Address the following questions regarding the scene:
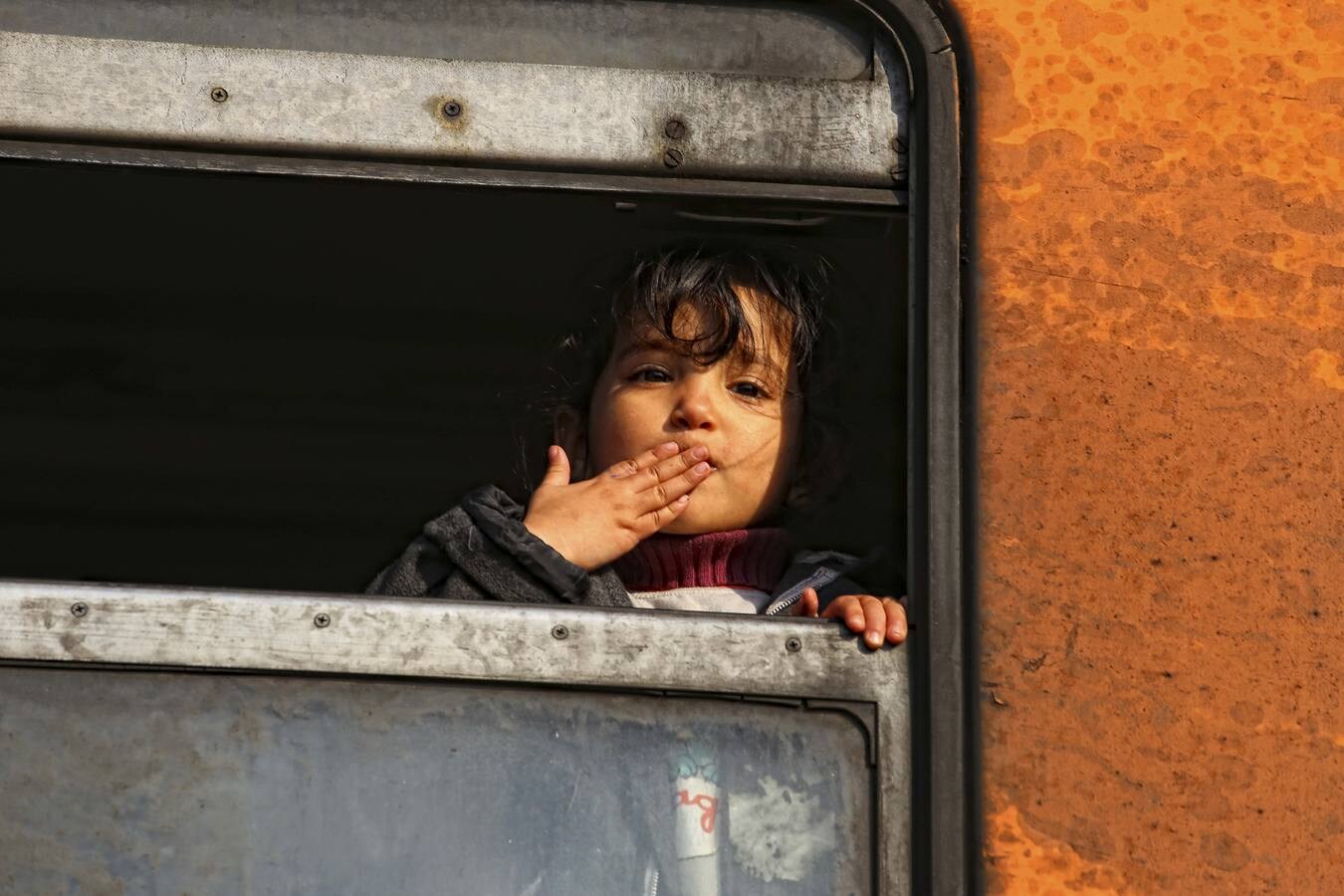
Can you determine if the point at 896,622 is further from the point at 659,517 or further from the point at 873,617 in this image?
the point at 659,517

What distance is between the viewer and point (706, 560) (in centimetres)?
242

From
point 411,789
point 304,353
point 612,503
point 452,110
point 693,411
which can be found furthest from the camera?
point 304,353

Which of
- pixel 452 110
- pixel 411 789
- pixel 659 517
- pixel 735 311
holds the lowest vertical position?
pixel 411 789

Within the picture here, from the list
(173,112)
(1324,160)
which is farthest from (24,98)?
(1324,160)

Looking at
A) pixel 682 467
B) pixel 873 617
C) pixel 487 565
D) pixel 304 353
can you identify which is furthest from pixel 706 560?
pixel 304 353

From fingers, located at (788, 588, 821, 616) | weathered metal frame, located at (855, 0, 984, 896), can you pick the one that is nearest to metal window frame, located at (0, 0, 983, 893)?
weathered metal frame, located at (855, 0, 984, 896)

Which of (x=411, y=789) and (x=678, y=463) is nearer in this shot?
(x=411, y=789)

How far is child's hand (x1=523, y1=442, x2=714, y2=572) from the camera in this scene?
219cm

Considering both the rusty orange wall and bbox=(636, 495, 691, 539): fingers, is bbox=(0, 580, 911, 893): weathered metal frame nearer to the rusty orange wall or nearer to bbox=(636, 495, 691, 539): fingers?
the rusty orange wall

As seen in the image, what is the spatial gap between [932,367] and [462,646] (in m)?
0.56

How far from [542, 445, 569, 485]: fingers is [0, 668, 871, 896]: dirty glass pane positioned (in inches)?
19.0

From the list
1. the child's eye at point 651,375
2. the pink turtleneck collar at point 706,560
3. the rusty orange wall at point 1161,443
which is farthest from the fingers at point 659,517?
the rusty orange wall at point 1161,443

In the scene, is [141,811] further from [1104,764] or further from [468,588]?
[1104,764]

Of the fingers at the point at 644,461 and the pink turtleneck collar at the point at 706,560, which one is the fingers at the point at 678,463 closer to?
the fingers at the point at 644,461
